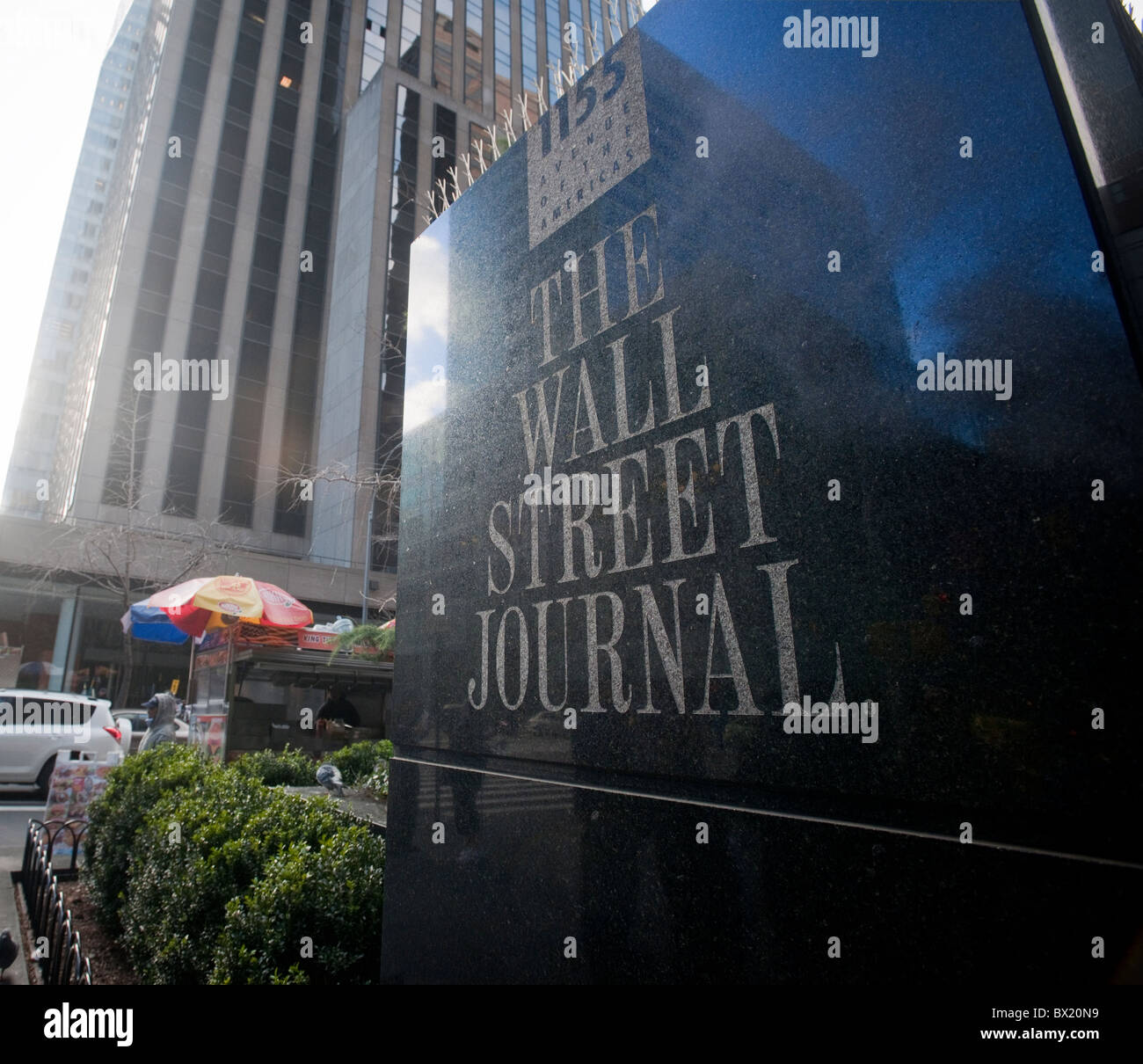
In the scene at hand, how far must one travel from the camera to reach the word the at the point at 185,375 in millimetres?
31859

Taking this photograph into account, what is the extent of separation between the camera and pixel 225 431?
34.1 metres

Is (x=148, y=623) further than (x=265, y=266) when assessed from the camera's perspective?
No

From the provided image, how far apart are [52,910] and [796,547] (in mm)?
5528

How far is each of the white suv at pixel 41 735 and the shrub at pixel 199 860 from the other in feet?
29.7

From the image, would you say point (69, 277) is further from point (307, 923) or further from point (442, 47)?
point (307, 923)

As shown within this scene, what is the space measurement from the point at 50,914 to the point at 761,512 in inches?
216

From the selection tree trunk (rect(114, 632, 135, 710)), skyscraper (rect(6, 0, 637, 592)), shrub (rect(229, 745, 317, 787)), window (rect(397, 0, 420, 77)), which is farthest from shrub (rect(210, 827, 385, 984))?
window (rect(397, 0, 420, 77))

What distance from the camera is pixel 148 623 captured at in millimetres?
13227

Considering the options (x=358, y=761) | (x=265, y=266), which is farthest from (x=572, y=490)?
(x=265, y=266)

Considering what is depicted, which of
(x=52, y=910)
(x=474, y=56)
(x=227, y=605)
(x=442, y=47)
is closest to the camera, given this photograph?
(x=52, y=910)

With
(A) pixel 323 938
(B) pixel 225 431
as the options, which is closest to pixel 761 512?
(A) pixel 323 938

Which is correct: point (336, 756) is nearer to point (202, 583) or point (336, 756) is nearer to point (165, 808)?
point (202, 583)

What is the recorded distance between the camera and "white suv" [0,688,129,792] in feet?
42.7

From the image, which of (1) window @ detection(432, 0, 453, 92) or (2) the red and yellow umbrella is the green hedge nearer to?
(2) the red and yellow umbrella
